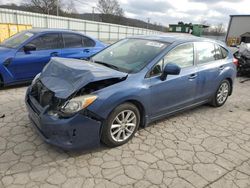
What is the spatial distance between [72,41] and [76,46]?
18 centimetres

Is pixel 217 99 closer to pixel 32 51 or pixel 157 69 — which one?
pixel 157 69

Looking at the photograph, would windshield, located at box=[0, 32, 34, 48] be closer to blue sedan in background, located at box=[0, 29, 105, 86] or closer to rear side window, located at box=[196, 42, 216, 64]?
blue sedan in background, located at box=[0, 29, 105, 86]

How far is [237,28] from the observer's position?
15375mm

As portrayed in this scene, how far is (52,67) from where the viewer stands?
3.66m

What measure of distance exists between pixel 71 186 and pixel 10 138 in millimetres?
1469

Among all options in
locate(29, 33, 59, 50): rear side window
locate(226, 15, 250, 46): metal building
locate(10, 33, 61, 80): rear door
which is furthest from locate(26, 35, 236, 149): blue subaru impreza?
locate(226, 15, 250, 46): metal building

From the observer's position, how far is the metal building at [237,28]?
14984 mm

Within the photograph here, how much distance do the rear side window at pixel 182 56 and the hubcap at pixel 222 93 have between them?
4.43 ft

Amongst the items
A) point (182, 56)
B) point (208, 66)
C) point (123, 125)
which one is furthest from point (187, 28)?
point (123, 125)

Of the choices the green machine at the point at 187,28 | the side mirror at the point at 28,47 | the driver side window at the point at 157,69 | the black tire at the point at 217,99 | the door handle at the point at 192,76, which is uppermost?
the green machine at the point at 187,28

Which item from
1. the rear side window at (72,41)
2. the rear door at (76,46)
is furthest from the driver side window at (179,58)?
the rear side window at (72,41)

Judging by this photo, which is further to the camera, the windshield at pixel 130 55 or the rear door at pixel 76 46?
the rear door at pixel 76 46

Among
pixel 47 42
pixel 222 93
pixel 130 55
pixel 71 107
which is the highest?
pixel 130 55

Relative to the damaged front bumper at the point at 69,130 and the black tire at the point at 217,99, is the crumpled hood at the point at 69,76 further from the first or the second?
the black tire at the point at 217,99
